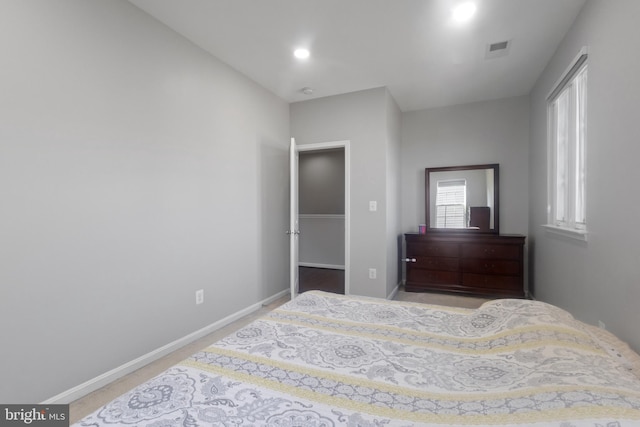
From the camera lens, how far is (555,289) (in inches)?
108

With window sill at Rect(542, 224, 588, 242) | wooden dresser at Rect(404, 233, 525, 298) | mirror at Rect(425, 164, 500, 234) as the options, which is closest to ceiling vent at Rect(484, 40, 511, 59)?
mirror at Rect(425, 164, 500, 234)

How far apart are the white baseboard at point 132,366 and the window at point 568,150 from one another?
9.92ft

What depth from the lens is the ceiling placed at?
2.12 meters

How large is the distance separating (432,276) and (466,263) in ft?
1.46

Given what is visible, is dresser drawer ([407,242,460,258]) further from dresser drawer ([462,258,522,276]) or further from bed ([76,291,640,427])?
bed ([76,291,640,427])

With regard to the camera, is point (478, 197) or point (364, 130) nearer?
point (364, 130)

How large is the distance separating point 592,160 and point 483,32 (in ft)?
4.28

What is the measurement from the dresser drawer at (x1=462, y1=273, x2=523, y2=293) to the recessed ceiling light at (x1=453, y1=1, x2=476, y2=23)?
281cm

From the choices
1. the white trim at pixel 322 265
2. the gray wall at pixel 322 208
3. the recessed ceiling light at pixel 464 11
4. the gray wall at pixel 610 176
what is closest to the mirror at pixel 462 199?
the gray wall at pixel 610 176

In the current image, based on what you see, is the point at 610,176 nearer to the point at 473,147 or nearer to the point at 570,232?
the point at 570,232

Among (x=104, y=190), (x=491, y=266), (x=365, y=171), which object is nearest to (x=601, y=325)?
(x=491, y=266)

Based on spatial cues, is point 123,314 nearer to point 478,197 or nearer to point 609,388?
point 609,388

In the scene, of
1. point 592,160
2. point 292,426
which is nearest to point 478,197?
point 592,160

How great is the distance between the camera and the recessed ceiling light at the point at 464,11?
2088 millimetres
